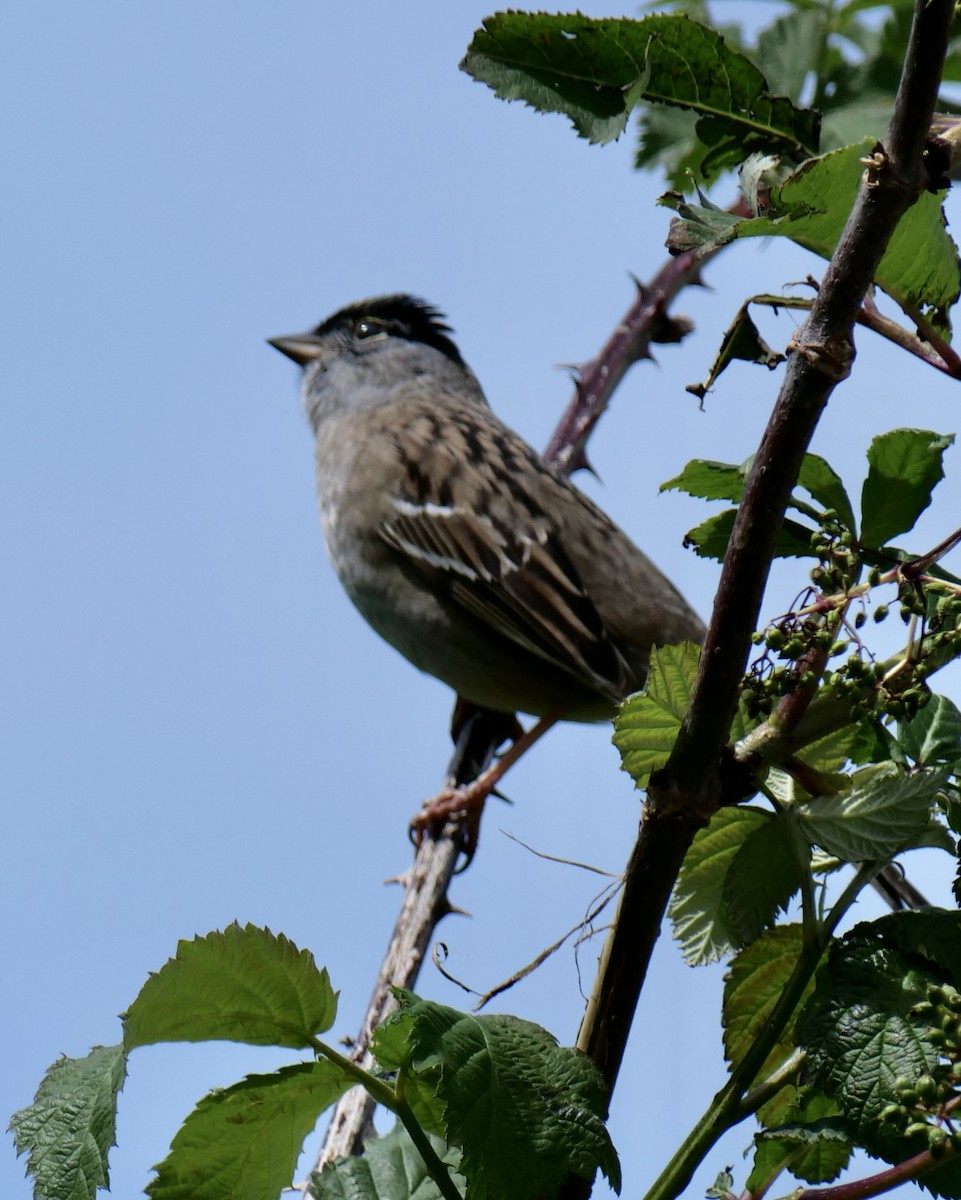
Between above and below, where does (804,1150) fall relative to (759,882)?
below

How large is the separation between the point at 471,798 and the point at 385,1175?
8.67 feet

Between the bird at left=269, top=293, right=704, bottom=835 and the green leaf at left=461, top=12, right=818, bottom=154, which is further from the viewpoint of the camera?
the bird at left=269, top=293, right=704, bottom=835

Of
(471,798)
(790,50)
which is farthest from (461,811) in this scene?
(790,50)

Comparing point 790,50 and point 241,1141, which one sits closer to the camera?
point 241,1141

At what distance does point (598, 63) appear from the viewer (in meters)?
1.14

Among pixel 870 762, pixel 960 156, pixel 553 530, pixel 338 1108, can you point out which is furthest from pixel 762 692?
pixel 553 530

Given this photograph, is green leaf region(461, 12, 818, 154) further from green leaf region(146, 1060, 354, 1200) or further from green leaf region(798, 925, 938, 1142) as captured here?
green leaf region(146, 1060, 354, 1200)

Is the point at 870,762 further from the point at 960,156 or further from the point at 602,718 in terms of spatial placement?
the point at 602,718

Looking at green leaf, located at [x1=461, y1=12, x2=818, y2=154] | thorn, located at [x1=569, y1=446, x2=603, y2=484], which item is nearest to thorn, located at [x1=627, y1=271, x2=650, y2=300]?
thorn, located at [x1=569, y1=446, x2=603, y2=484]

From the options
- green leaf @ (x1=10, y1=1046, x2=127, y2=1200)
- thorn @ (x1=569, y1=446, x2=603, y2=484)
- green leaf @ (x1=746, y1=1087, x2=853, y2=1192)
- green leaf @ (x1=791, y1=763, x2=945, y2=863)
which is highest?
thorn @ (x1=569, y1=446, x2=603, y2=484)

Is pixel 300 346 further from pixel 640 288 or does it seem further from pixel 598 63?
pixel 598 63

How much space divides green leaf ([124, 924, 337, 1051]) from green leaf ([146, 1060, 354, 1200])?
0.04 metres

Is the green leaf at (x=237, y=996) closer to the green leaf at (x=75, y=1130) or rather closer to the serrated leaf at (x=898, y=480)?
the green leaf at (x=75, y=1130)

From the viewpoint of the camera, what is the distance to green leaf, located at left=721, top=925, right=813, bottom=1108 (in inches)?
46.3
